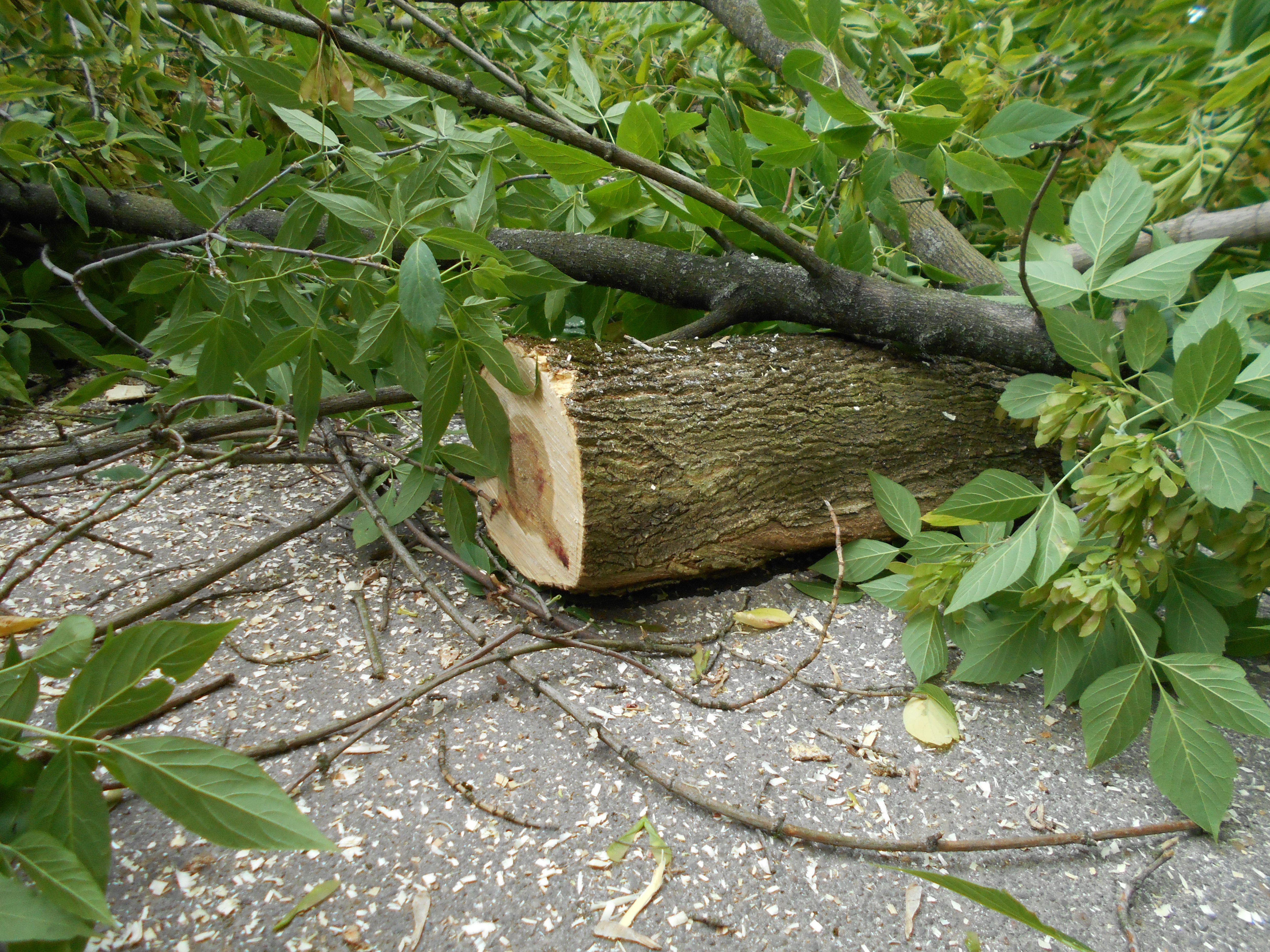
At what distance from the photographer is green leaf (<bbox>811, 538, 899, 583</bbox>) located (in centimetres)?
128

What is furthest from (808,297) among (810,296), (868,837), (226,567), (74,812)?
(74,812)

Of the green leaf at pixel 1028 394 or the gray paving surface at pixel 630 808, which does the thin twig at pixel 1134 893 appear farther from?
the green leaf at pixel 1028 394

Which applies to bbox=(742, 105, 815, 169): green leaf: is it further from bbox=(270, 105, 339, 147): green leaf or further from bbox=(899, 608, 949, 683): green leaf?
bbox=(899, 608, 949, 683): green leaf

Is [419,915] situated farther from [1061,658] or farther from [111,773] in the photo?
[1061,658]

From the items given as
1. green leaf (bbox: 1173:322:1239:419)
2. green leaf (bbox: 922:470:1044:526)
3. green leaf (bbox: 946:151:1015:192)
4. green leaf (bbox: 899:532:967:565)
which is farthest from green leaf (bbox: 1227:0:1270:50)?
green leaf (bbox: 899:532:967:565)

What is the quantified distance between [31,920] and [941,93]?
1.50m

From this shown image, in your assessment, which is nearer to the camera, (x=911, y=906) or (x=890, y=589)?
(x=911, y=906)

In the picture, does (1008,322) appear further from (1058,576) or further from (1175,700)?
(1175,700)

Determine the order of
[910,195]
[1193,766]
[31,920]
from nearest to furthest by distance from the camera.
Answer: [31,920], [1193,766], [910,195]

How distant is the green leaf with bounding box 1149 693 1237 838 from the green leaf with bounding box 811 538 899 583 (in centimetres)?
45

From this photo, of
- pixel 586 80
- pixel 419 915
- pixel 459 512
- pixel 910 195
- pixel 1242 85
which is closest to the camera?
pixel 419 915

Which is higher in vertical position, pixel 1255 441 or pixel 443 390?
pixel 443 390

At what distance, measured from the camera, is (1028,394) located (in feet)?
3.76

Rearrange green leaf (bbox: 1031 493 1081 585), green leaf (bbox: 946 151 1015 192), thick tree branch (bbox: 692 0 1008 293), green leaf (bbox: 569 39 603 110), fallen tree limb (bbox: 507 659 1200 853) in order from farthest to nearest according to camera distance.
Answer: thick tree branch (bbox: 692 0 1008 293), green leaf (bbox: 569 39 603 110), green leaf (bbox: 946 151 1015 192), green leaf (bbox: 1031 493 1081 585), fallen tree limb (bbox: 507 659 1200 853)
